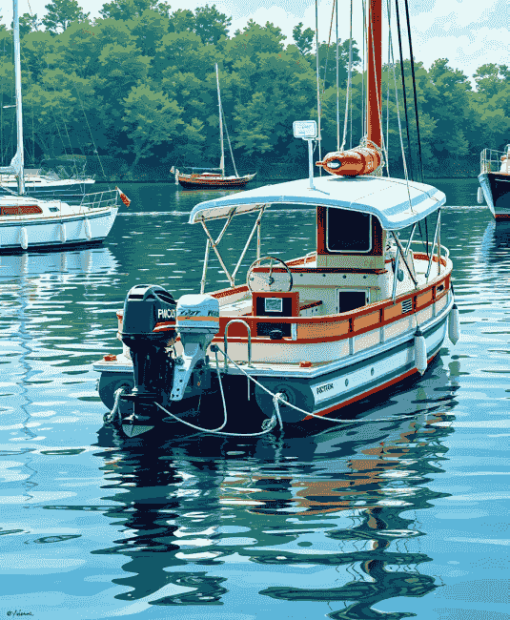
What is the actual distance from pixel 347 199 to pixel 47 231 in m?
26.8

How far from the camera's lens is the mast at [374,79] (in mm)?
17953

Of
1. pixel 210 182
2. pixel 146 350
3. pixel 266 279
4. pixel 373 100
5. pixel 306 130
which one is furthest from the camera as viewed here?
pixel 210 182

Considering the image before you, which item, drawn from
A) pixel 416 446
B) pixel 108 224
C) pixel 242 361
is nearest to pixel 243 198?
pixel 242 361

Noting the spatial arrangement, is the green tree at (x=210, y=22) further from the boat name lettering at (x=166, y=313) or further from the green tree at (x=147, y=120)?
the boat name lettering at (x=166, y=313)

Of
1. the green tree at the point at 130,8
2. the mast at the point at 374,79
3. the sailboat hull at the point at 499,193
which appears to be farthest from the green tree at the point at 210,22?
the mast at the point at 374,79

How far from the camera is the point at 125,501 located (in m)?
10.5

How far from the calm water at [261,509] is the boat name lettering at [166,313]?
1.54 m

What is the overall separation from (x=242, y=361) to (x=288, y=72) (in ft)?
375

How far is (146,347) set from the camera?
1190cm

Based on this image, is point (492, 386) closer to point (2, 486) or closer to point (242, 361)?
point (242, 361)

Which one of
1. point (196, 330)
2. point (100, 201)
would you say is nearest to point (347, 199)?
point (196, 330)

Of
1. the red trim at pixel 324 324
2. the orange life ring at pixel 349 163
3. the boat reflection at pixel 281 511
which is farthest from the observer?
the orange life ring at pixel 349 163

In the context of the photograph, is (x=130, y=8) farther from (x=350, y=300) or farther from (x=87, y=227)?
(x=350, y=300)

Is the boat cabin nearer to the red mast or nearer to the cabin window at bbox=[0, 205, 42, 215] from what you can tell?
the red mast
